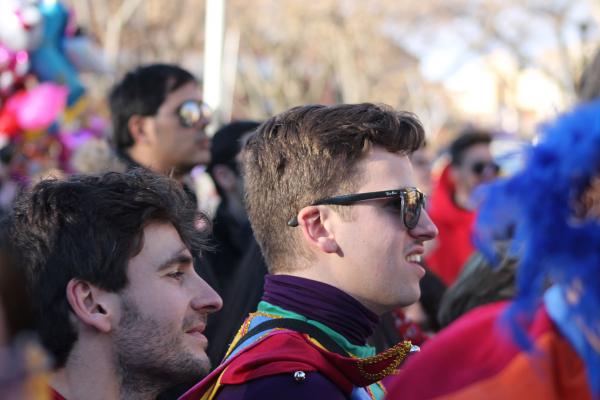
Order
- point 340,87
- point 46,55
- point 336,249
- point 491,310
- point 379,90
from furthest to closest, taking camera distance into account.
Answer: point 379,90 → point 340,87 → point 46,55 → point 336,249 → point 491,310

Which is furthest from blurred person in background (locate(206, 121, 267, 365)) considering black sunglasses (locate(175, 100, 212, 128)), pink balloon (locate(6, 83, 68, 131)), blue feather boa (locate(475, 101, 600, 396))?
pink balloon (locate(6, 83, 68, 131))

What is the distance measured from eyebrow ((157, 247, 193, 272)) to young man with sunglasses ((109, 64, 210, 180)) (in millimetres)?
2392

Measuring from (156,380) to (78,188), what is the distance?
1.80 feet

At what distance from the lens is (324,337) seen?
271 cm

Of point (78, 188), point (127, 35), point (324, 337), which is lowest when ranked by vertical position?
point (324, 337)

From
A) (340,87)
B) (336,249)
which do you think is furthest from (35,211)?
(340,87)

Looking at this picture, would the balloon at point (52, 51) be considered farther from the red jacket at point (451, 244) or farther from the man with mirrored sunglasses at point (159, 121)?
the red jacket at point (451, 244)

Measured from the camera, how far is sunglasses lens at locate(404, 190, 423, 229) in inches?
110

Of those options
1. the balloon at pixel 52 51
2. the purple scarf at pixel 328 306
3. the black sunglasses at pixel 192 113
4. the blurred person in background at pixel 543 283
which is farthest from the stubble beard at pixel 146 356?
the balloon at pixel 52 51

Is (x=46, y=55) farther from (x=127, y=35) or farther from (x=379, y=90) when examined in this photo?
(x=379, y=90)

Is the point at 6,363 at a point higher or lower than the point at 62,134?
lower

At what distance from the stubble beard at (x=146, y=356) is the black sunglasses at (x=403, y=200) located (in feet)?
1.88

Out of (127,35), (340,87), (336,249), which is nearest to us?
(336,249)

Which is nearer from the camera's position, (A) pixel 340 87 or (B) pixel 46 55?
(B) pixel 46 55
